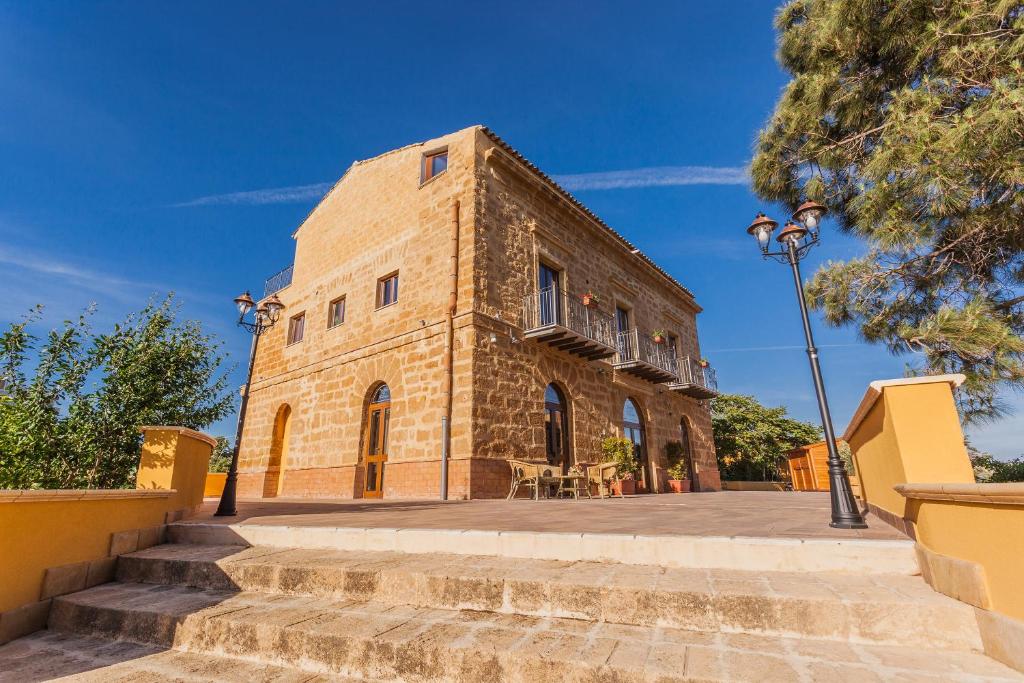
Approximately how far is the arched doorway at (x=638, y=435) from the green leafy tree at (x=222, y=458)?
16494 millimetres

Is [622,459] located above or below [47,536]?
above

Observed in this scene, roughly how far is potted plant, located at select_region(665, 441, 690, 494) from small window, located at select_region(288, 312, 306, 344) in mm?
11593

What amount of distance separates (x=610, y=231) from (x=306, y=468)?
34.5ft

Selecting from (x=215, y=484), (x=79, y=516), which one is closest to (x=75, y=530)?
(x=79, y=516)

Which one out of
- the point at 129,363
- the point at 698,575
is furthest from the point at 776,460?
the point at 129,363

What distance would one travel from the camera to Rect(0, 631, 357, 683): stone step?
7.11 ft

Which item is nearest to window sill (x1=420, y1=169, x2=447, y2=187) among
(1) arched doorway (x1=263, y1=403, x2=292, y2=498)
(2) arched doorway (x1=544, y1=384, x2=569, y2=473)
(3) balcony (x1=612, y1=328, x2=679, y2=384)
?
(2) arched doorway (x1=544, y1=384, x2=569, y2=473)

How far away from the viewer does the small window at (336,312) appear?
12.4 m

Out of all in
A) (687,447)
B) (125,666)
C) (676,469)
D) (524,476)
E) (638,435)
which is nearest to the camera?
(125,666)

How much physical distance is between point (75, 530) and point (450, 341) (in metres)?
6.15

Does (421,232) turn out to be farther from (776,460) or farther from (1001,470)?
(776,460)

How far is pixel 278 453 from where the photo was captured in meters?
13.1

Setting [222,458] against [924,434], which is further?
[222,458]

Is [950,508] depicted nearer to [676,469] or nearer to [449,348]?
[449,348]
